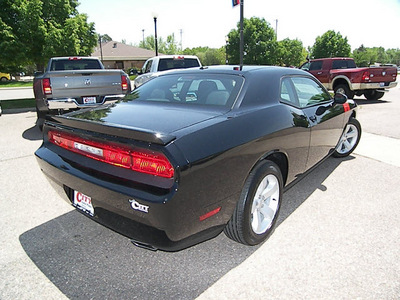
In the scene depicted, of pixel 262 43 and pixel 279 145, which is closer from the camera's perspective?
pixel 279 145

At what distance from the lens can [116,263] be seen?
2350 millimetres

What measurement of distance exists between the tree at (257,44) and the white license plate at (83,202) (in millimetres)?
42399

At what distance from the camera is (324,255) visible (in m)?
2.42

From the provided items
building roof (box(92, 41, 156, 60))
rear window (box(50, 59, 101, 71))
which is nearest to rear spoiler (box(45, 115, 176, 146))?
rear window (box(50, 59, 101, 71))

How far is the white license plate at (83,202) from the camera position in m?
Answer: 2.19

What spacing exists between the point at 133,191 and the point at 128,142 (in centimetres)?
32

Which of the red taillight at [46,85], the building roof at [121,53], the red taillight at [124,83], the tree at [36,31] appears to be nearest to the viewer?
the red taillight at [46,85]

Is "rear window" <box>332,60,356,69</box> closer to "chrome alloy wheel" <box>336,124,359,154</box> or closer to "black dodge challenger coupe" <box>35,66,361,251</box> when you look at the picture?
"chrome alloy wheel" <box>336,124,359,154</box>

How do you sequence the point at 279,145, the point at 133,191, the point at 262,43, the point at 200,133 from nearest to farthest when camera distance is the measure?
the point at 133,191, the point at 200,133, the point at 279,145, the point at 262,43

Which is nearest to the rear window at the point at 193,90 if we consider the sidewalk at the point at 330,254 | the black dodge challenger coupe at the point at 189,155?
the black dodge challenger coupe at the point at 189,155

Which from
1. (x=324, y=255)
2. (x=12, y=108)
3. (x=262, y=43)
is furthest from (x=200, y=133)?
(x=262, y=43)

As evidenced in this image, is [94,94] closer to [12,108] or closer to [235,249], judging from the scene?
[235,249]

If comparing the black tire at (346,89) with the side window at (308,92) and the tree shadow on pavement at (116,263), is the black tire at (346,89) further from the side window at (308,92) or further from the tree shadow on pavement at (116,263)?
the tree shadow on pavement at (116,263)

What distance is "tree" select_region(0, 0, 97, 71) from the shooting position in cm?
A: 1093
